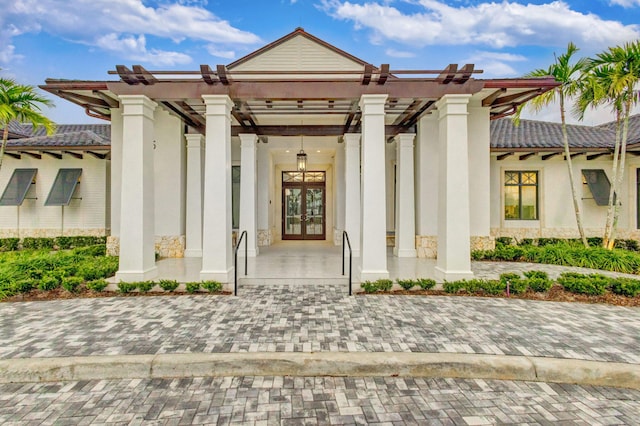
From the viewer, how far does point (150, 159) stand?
6043 millimetres

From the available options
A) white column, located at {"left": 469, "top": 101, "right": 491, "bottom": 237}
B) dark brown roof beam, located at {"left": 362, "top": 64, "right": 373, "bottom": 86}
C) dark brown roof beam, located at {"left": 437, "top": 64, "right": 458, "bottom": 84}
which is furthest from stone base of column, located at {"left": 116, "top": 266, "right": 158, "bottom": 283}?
white column, located at {"left": 469, "top": 101, "right": 491, "bottom": 237}

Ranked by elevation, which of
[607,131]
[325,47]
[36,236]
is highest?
[325,47]

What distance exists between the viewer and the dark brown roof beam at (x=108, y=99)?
20.9 ft

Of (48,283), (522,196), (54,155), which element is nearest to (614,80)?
(522,196)

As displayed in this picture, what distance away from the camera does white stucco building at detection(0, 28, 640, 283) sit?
5.75 metres

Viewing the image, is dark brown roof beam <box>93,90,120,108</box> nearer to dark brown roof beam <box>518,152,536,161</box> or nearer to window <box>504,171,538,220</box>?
window <box>504,171,538,220</box>

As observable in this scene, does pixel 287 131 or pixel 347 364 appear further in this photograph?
pixel 287 131

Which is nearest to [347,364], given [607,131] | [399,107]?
[399,107]

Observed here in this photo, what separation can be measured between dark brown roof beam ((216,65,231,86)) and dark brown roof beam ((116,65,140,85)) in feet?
4.83

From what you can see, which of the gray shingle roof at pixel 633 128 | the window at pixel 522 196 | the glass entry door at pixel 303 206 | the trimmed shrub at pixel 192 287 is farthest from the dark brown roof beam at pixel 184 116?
the gray shingle roof at pixel 633 128

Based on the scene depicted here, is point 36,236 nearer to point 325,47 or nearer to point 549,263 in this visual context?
point 325,47

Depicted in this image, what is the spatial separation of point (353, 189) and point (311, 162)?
4.17 metres

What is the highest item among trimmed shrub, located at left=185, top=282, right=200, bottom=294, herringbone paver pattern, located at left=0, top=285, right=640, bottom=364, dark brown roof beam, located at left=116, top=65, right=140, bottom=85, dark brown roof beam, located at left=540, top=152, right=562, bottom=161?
dark brown roof beam, located at left=116, top=65, right=140, bottom=85

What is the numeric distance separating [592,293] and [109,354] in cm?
707
